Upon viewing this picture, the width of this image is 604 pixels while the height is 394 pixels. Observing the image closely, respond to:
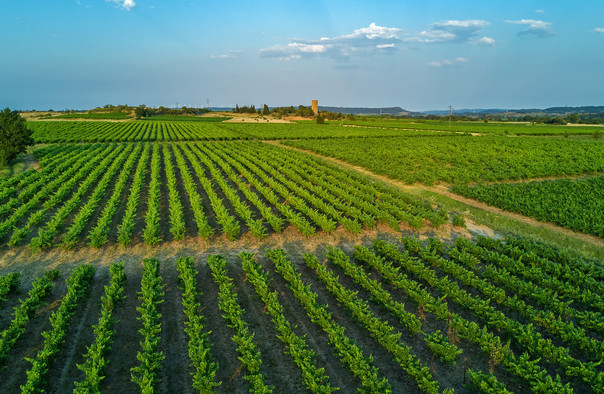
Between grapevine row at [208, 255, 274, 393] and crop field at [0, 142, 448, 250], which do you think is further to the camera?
crop field at [0, 142, 448, 250]

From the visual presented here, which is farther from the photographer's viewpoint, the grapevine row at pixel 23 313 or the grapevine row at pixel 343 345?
the grapevine row at pixel 23 313

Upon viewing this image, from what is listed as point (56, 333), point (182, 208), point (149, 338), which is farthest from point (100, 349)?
point (182, 208)

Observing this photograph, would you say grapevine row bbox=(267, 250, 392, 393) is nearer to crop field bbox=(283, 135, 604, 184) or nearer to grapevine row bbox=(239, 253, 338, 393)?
grapevine row bbox=(239, 253, 338, 393)

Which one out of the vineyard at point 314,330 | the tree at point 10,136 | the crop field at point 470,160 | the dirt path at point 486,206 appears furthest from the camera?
the tree at point 10,136

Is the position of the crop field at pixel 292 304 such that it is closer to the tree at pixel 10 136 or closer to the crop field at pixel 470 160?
the crop field at pixel 470 160

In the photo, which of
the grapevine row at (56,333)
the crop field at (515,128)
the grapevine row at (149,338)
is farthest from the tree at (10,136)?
the crop field at (515,128)

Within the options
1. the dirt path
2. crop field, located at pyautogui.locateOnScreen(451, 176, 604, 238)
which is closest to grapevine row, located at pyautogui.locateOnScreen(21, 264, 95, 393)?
the dirt path

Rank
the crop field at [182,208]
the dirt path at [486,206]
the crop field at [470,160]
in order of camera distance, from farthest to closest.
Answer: the crop field at [470,160], the dirt path at [486,206], the crop field at [182,208]
